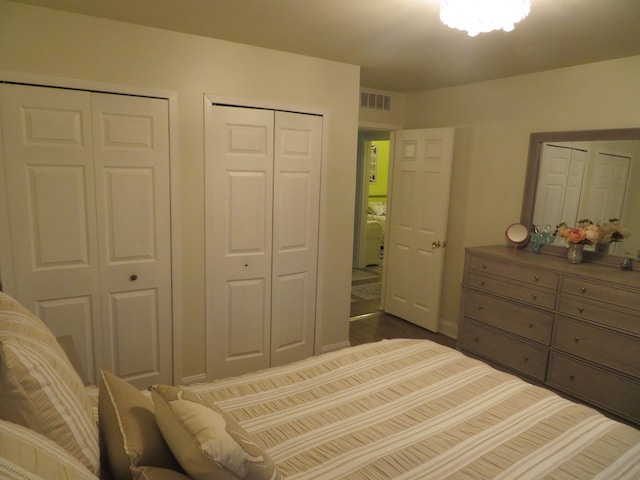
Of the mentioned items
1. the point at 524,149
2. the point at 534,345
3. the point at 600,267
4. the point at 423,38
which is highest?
the point at 423,38

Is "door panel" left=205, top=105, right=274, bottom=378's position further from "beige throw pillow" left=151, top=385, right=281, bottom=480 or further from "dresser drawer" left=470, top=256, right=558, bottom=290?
"beige throw pillow" left=151, top=385, right=281, bottom=480

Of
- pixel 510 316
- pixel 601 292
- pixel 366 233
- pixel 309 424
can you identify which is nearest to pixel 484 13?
pixel 309 424

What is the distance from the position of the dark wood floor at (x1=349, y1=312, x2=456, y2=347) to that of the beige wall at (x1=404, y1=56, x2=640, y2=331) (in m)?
0.24

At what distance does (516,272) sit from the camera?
313 centimetres

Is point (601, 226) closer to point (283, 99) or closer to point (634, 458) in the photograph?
point (634, 458)

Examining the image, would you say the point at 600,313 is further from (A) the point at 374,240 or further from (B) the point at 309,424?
(A) the point at 374,240

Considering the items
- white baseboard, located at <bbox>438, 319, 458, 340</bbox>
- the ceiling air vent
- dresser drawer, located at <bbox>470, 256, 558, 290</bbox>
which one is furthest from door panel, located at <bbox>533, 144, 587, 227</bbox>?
the ceiling air vent

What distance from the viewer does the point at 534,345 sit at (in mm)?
3045

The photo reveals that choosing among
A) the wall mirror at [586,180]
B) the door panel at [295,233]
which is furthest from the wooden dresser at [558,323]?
the door panel at [295,233]

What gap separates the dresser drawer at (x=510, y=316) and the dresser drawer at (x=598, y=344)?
0.09 m

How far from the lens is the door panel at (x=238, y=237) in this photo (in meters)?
2.89

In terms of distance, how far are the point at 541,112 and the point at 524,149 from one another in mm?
318

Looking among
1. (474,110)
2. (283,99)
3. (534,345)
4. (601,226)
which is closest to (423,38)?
(283,99)

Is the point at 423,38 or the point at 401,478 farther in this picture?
the point at 423,38
